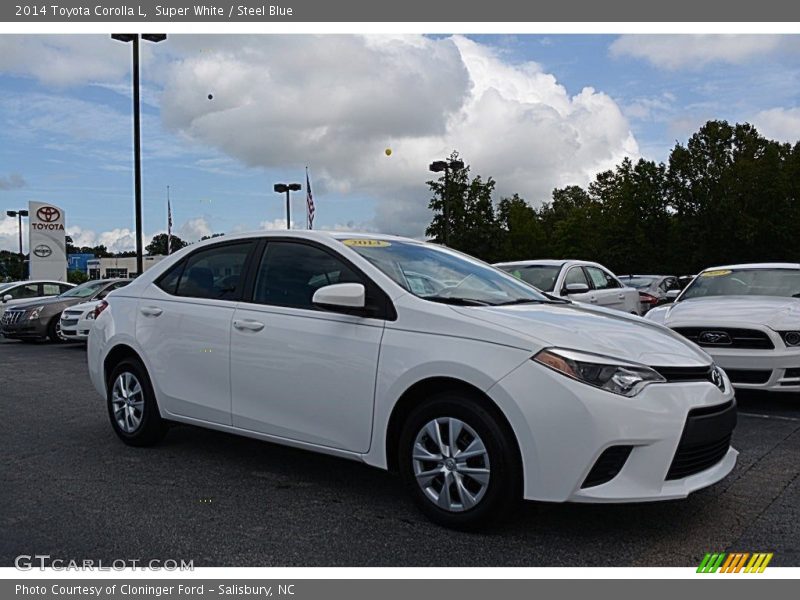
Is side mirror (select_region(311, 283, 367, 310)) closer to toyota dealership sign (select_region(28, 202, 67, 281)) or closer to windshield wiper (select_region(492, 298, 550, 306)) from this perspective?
windshield wiper (select_region(492, 298, 550, 306))

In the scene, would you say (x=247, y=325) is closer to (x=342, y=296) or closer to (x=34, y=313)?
(x=342, y=296)

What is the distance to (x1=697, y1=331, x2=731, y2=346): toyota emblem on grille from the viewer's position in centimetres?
732

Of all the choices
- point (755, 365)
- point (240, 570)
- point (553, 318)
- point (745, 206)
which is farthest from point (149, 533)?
point (745, 206)

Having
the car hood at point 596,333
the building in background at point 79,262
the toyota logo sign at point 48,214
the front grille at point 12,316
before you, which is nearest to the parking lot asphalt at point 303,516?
the car hood at point 596,333

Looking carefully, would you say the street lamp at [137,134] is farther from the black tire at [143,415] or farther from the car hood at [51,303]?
the black tire at [143,415]

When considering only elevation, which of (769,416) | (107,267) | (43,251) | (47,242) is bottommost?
(107,267)

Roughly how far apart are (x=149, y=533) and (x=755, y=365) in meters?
5.55

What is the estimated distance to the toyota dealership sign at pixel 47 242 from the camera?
28891mm

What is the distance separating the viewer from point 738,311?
757 centimetres

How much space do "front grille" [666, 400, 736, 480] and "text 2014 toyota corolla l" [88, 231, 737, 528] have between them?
0.04 feet

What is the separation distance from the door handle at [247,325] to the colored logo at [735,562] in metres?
2.77

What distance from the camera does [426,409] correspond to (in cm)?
401

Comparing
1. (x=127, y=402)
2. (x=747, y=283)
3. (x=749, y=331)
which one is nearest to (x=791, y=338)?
(x=749, y=331)

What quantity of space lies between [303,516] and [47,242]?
1111 inches
